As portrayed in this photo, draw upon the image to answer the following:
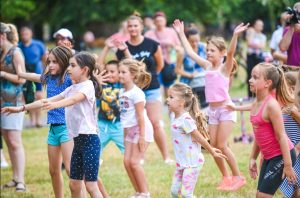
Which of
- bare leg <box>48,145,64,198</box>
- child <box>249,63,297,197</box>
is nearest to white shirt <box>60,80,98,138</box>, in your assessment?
bare leg <box>48,145,64,198</box>

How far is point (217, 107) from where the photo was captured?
802cm

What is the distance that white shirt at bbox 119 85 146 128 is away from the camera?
23.8 ft

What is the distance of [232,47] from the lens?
24.3 ft

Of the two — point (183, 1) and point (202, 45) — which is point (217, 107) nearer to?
point (202, 45)

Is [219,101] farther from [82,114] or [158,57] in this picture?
[82,114]

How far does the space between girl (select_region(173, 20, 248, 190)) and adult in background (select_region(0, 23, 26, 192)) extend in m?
2.15

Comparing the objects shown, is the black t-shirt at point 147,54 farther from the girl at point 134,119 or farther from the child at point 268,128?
the child at point 268,128

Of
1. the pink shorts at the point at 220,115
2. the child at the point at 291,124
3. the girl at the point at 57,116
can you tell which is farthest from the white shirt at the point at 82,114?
the pink shorts at the point at 220,115

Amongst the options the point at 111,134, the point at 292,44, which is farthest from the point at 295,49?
the point at 111,134

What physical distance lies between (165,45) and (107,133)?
20.6 ft

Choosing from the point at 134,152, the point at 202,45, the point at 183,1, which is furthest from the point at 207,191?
the point at 183,1

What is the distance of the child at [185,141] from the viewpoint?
6.62 meters

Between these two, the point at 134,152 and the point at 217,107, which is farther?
the point at 217,107

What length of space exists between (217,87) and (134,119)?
126 centimetres
